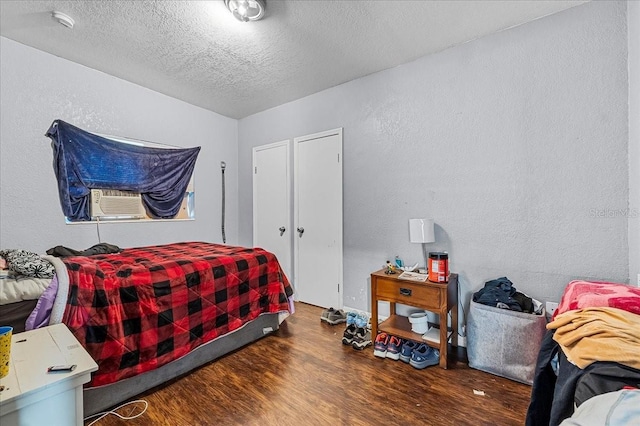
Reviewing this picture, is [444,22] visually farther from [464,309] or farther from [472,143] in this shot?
[464,309]

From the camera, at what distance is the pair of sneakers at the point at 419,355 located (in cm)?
205

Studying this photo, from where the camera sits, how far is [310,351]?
231 centimetres

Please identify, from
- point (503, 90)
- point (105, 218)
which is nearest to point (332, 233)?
point (503, 90)

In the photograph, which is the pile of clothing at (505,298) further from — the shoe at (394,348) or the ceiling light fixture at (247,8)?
the ceiling light fixture at (247,8)

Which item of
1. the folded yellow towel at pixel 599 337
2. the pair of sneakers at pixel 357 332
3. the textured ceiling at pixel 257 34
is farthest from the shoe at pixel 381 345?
the textured ceiling at pixel 257 34

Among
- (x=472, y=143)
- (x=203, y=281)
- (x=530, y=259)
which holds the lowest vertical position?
(x=203, y=281)

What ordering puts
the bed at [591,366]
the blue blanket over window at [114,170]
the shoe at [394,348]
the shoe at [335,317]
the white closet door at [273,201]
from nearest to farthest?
the bed at [591,366] < the shoe at [394,348] < the blue blanket over window at [114,170] < the shoe at [335,317] < the white closet door at [273,201]

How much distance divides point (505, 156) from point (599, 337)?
158 cm

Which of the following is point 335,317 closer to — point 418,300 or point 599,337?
point 418,300

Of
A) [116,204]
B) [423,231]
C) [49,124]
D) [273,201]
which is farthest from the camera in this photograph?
[273,201]

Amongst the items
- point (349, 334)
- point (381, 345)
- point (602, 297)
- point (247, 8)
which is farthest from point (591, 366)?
point (247, 8)

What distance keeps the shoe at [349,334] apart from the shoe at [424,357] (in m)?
0.53

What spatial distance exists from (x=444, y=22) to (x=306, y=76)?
1.38 metres

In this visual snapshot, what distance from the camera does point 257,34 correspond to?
226 cm
